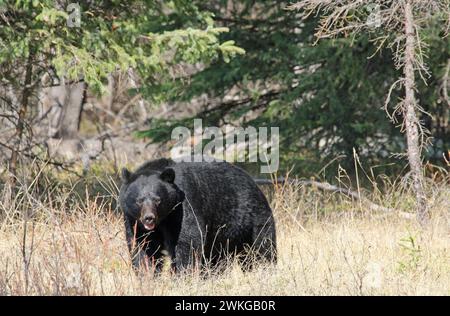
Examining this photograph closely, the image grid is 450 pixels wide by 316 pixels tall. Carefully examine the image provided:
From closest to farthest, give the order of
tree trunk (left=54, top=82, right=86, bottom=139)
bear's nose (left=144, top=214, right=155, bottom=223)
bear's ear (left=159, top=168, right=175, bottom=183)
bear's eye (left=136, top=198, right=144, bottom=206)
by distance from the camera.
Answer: bear's nose (left=144, top=214, right=155, bottom=223) < bear's eye (left=136, top=198, right=144, bottom=206) < bear's ear (left=159, top=168, right=175, bottom=183) < tree trunk (left=54, top=82, right=86, bottom=139)

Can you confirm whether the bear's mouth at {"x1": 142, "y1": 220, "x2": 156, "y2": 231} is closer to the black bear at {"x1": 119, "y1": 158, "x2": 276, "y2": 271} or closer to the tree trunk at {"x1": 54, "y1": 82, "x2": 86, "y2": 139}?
the black bear at {"x1": 119, "y1": 158, "x2": 276, "y2": 271}

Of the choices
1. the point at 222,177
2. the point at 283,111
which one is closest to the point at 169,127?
the point at 283,111

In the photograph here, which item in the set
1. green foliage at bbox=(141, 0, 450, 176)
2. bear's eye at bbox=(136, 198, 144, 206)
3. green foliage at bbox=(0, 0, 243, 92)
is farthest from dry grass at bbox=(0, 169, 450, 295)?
green foliage at bbox=(141, 0, 450, 176)

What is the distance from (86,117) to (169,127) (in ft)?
42.4

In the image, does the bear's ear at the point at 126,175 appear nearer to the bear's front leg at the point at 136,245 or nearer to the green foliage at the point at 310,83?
the bear's front leg at the point at 136,245

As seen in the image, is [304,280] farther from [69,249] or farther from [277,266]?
[69,249]

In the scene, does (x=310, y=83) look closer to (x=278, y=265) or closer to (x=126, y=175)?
(x=278, y=265)

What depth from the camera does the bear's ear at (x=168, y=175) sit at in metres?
6.56

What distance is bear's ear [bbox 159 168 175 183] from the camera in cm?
656

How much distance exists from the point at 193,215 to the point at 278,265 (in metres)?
0.92

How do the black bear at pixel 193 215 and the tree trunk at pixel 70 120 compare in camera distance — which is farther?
the tree trunk at pixel 70 120

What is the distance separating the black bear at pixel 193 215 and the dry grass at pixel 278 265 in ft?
0.65

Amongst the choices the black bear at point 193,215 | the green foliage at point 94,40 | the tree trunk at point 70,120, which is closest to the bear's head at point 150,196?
the black bear at point 193,215

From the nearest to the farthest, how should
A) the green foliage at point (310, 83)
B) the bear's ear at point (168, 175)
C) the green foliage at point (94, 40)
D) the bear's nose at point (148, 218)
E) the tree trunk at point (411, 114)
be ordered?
the bear's nose at point (148, 218) → the bear's ear at point (168, 175) → the tree trunk at point (411, 114) → the green foliage at point (94, 40) → the green foliage at point (310, 83)
